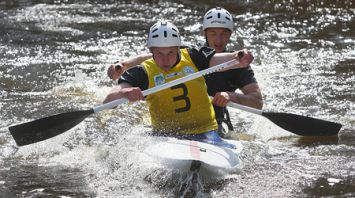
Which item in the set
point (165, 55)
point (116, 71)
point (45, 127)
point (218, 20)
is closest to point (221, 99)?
point (165, 55)

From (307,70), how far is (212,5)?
5.80m

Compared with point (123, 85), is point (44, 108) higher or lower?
lower

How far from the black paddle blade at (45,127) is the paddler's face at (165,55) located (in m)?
1.08

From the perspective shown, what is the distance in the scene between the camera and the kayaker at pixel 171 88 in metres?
6.97

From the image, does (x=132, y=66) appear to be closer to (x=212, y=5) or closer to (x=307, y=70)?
(x=307, y=70)

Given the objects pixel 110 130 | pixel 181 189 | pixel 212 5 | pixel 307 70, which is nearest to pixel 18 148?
pixel 110 130

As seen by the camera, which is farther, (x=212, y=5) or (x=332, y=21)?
(x=212, y=5)

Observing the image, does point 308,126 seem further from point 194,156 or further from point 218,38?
point 194,156

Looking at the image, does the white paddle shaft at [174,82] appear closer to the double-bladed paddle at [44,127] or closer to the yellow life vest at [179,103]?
the yellow life vest at [179,103]

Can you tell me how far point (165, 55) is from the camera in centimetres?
698

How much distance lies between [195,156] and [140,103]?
399cm

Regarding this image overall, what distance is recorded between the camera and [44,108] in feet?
33.2

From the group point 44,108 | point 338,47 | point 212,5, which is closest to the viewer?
point 44,108

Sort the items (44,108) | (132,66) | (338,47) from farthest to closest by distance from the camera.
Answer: (338,47)
(44,108)
(132,66)
